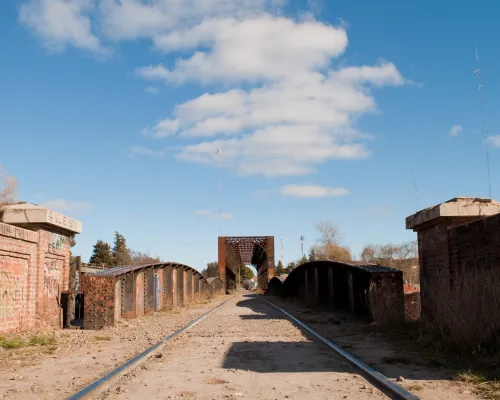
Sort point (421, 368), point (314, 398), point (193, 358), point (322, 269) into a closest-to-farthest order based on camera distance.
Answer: point (314, 398) < point (421, 368) < point (193, 358) < point (322, 269)

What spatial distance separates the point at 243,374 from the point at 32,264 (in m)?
7.15

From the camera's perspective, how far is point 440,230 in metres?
11.4

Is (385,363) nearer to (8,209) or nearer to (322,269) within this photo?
(8,209)

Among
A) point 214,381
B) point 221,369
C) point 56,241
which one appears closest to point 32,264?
point 56,241

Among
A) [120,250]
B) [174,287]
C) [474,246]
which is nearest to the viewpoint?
[474,246]

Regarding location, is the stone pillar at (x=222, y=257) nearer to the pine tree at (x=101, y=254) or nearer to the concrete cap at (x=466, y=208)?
the pine tree at (x=101, y=254)

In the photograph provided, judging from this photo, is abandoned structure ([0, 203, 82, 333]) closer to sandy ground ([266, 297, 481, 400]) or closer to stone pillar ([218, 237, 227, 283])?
sandy ground ([266, 297, 481, 400])

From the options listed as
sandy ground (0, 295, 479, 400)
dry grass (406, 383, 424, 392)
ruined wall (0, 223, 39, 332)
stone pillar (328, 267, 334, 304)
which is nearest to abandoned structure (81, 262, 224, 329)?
sandy ground (0, 295, 479, 400)

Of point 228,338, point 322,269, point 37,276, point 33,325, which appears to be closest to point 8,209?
point 37,276

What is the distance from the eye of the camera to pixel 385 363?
7.85m

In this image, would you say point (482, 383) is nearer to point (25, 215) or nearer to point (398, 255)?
point (25, 215)

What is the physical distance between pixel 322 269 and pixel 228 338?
43.0 ft

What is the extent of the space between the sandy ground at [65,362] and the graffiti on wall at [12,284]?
1.17 metres

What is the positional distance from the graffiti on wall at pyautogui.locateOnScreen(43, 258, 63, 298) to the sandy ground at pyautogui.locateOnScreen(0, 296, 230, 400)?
1.19m
